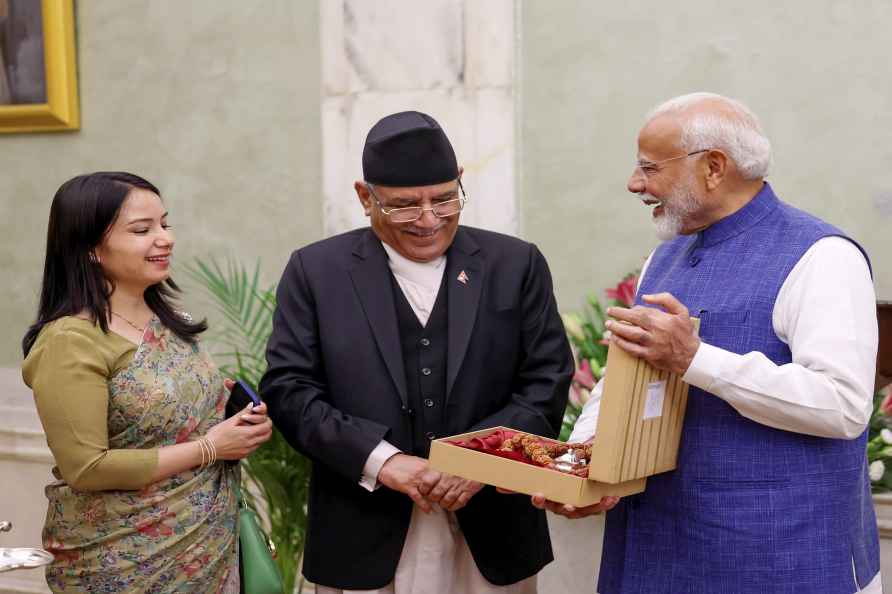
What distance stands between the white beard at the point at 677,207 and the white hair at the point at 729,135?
0.09 meters

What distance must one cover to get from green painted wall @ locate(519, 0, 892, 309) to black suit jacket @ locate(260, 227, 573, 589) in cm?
175

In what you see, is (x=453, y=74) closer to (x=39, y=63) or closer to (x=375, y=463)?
(x=39, y=63)

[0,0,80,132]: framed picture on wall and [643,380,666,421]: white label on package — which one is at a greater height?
[0,0,80,132]: framed picture on wall

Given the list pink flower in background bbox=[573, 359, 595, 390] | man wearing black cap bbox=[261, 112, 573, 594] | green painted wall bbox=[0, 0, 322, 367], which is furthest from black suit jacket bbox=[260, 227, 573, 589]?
green painted wall bbox=[0, 0, 322, 367]

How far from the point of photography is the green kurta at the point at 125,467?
2.61m

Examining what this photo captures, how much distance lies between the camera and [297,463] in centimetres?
408

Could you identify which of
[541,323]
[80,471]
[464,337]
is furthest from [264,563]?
[541,323]

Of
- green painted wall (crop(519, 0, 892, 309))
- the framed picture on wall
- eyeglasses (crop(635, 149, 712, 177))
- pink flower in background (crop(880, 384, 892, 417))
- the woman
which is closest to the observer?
eyeglasses (crop(635, 149, 712, 177))

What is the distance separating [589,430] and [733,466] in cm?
46

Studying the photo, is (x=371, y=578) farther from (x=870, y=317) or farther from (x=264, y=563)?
Answer: (x=870, y=317)

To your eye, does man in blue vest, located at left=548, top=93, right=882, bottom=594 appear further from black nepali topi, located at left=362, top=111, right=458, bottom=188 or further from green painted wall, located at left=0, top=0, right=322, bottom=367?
green painted wall, located at left=0, top=0, right=322, bottom=367

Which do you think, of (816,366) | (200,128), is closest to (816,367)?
(816,366)

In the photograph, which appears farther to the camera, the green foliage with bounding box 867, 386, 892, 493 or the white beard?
the green foliage with bounding box 867, 386, 892, 493

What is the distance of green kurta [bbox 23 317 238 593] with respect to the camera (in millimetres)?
2605
